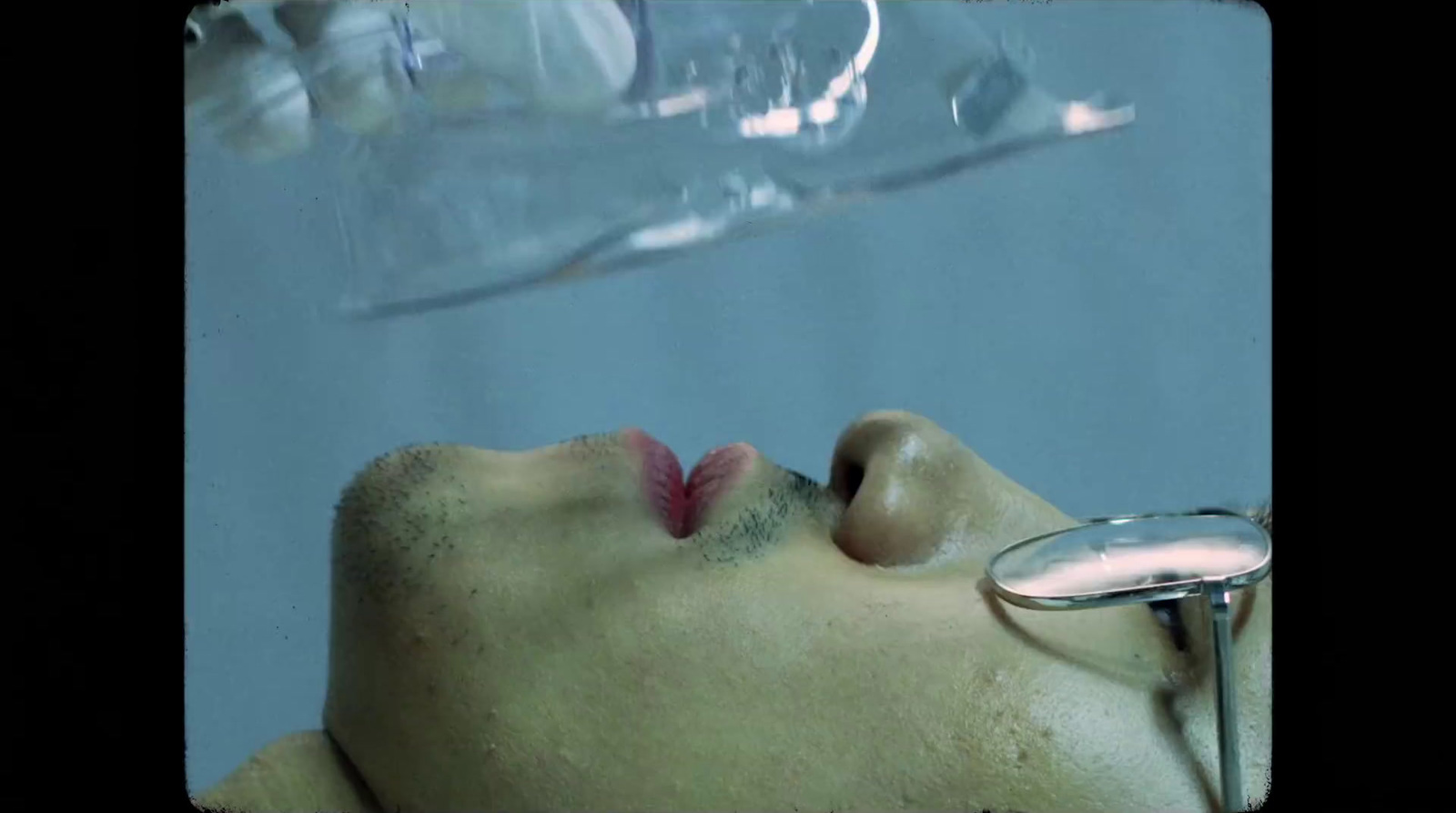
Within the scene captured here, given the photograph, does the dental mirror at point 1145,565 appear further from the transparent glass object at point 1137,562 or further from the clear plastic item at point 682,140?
the clear plastic item at point 682,140

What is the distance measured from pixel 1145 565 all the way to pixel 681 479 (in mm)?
194

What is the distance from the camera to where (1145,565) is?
1.29 ft

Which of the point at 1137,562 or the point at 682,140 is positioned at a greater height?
the point at 682,140

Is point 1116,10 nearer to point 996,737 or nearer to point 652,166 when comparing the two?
point 652,166

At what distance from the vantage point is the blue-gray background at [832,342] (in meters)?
0.44

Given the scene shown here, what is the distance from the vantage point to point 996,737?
35cm

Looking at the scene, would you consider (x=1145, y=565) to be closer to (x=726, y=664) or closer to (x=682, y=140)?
(x=726, y=664)

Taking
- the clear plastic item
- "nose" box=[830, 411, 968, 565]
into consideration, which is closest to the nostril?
"nose" box=[830, 411, 968, 565]

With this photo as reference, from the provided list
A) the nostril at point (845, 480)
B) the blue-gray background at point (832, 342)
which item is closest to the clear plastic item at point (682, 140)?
the blue-gray background at point (832, 342)

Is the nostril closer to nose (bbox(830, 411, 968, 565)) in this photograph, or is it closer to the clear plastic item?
nose (bbox(830, 411, 968, 565))

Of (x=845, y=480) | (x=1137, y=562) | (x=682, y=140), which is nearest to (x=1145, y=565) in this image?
(x=1137, y=562)

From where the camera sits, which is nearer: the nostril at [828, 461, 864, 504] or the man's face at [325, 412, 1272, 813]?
the man's face at [325, 412, 1272, 813]

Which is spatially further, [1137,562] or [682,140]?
[682,140]

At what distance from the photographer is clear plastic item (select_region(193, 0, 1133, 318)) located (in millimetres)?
478
